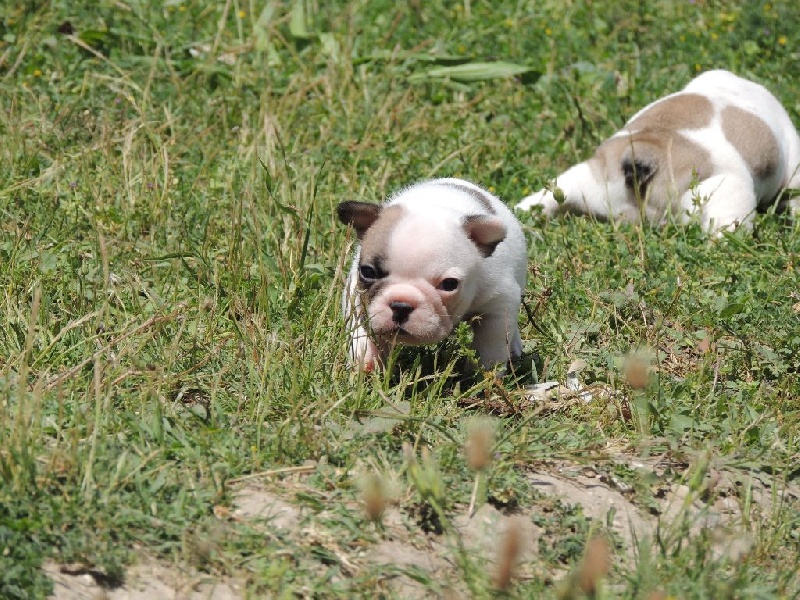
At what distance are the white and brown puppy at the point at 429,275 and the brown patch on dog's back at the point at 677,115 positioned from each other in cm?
265

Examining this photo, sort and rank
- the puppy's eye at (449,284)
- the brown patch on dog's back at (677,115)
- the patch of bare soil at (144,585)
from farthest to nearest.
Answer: the brown patch on dog's back at (677,115)
the puppy's eye at (449,284)
the patch of bare soil at (144,585)

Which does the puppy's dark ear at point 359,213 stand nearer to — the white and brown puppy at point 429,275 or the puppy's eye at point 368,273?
the white and brown puppy at point 429,275

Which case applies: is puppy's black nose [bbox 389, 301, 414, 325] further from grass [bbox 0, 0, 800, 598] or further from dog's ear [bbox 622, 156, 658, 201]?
dog's ear [bbox 622, 156, 658, 201]

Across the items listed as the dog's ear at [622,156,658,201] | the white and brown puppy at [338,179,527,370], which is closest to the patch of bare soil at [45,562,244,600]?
the white and brown puppy at [338,179,527,370]

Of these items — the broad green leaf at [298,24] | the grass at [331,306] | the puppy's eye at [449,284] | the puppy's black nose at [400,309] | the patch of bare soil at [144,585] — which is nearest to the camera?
the patch of bare soil at [144,585]

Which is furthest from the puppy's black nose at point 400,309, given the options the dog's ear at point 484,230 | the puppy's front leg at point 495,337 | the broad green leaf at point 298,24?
the broad green leaf at point 298,24

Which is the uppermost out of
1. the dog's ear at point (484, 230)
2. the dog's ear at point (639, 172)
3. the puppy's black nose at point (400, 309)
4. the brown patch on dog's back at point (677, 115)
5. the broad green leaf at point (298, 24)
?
→ the broad green leaf at point (298, 24)

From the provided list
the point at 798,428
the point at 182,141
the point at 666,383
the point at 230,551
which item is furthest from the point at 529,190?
the point at 230,551

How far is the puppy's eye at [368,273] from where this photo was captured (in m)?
4.91

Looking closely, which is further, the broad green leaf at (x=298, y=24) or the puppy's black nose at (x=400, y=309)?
the broad green leaf at (x=298, y=24)

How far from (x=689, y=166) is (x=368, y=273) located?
10.5ft

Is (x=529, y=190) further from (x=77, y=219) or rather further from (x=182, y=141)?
(x=77, y=219)

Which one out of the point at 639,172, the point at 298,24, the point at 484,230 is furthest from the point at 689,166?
the point at 298,24

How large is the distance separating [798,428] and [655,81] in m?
4.81
